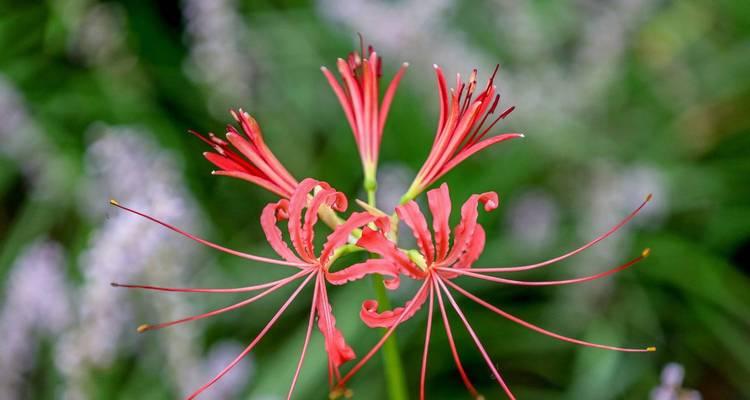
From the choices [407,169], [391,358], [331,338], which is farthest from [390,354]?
[407,169]

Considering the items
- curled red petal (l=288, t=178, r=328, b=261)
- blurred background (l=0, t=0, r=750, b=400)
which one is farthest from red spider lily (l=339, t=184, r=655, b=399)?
blurred background (l=0, t=0, r=750, b=400)

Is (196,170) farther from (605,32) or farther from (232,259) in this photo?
(605,32)

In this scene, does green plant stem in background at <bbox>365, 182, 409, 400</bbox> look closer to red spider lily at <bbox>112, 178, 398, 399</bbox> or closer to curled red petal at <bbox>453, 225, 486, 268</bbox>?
red spider lily at <bbox>112, 178, 398, 399</bbox>

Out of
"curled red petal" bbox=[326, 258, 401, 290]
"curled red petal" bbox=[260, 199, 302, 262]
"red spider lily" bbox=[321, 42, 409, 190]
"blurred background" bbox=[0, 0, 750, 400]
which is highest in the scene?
"red spider lily" bbox=[321, 42, 409, 190]

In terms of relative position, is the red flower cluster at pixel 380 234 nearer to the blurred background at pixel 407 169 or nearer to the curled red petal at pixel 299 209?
the curled red petal at pixel 299 209

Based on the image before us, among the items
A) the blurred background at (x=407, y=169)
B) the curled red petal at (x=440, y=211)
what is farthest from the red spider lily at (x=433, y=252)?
the blurred background at (x=407, y=169)
